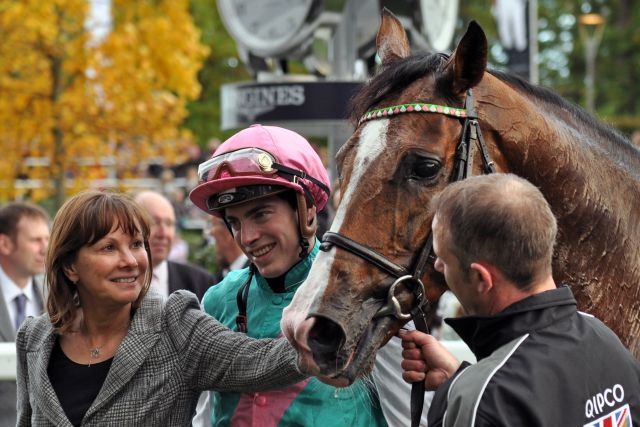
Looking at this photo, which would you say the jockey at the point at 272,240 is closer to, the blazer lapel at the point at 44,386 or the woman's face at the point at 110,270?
the woman's face at the point at 110,270

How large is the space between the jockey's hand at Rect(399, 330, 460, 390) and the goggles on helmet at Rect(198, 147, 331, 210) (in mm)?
634

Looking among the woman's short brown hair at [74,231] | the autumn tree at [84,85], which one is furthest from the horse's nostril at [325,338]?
the autumn tree at [84,85]

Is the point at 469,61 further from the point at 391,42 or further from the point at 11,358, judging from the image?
the point at 11,358

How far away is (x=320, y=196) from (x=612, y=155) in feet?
3.07

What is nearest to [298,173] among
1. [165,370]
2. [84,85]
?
[165,370]

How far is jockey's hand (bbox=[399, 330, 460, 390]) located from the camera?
8.24ft

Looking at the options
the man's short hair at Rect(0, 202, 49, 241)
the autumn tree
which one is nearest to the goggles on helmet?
the man's short hair at Rect(0, 202, 49, 241)

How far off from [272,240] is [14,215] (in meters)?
3.93

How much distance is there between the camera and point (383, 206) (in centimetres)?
270

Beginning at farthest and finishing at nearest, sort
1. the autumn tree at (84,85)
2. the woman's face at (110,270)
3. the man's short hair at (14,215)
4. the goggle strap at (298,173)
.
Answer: the autumn tree at (84,85) → the man's short hair at (14,215) → the woman's face at (110,270) → the goggle strap at (298,173)

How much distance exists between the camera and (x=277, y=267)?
296 centimetres

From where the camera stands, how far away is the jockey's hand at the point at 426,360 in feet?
8.24

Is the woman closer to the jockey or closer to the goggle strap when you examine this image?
the jockey

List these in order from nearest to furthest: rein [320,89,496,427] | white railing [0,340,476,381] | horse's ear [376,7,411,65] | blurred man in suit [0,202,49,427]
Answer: rein [320,89,496,427] → horse's ear [376,7,411,65] → white railing [0,340,476,381] → blurred man in suit [0,202,49,427]
